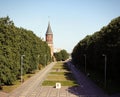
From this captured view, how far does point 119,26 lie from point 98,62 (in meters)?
17.0

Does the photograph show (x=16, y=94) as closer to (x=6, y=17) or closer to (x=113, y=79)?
(x=6, y=17)

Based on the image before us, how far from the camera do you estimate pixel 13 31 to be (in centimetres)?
5153

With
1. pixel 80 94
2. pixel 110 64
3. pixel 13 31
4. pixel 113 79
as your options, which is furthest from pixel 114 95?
pixel 13 31

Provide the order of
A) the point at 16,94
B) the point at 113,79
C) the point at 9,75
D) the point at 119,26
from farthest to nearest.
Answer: the point at 113,79 → the point at 119,26 → the point at 9,75 → the point at 16,94

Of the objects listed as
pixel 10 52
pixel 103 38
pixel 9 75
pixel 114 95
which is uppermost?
pixel 103 38

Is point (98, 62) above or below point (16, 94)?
above

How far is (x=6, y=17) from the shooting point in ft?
163

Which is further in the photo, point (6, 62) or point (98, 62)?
point (98, 62)

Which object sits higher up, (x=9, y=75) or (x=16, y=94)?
(x=9, y=75)

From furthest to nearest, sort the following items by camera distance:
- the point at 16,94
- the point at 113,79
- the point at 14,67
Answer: the point at 113,79
the point at 14,67
the point at 16,94

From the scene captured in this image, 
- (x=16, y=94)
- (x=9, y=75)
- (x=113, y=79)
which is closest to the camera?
(x=16, y=94)

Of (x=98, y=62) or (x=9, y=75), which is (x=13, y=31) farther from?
(x=98, y=62)

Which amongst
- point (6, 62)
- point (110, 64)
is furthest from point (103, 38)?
point (6, 62)

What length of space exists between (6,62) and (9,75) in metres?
2.48
